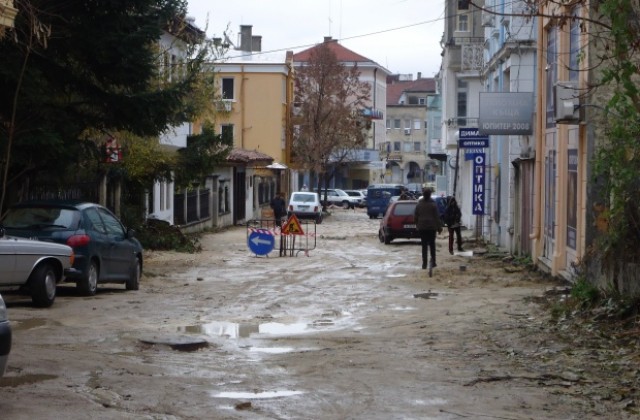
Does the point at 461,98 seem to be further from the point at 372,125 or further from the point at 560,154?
the point at 372,125

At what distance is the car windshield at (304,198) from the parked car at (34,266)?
132 ft

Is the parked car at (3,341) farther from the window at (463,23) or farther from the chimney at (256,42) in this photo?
the chimney at (256,42)

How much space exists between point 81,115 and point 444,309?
8.93 metres

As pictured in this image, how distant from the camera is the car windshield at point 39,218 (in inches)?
685

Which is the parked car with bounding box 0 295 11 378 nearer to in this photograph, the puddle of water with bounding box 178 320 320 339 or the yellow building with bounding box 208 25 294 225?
the puddle of water with bounding box 178 320 320 339

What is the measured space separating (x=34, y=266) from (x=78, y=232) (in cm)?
236

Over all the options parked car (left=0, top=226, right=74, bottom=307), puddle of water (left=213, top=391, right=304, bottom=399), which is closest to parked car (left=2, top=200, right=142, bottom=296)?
parked car (left=0, top=226, right=74, bottom=307)

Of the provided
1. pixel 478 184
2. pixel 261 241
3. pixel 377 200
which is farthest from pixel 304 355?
pixel 377 200

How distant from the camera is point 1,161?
808 inches

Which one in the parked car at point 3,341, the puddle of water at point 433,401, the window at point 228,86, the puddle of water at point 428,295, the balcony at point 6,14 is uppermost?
the window at point 228,86

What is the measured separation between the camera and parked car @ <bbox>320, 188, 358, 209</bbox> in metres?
83.8

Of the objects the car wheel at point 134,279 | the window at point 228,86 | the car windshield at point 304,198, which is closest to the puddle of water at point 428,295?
the car wheel at point 134,279

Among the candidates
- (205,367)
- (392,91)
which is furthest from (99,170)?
(392,91)

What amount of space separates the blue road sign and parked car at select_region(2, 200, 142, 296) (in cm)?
1106
